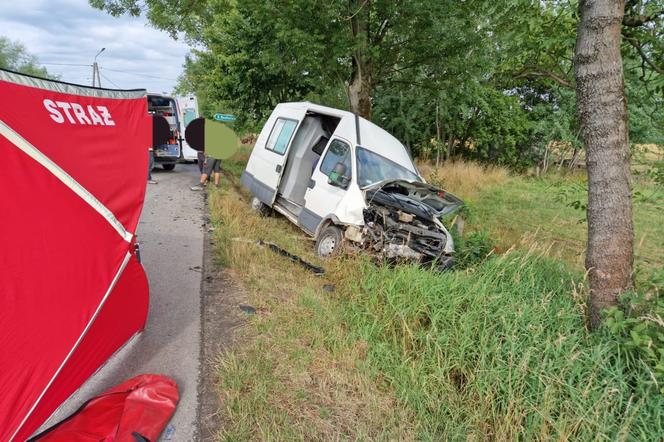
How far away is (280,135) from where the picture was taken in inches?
308

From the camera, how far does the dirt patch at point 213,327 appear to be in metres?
2.62

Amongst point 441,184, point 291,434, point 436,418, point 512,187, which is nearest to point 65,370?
point 291,434

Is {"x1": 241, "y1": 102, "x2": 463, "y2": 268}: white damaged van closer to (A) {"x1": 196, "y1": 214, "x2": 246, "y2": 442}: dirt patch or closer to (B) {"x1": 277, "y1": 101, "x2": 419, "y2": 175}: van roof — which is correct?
(B) {"x1": 277, "y1": 101, "x2": 419, "y2": 175}: van roof

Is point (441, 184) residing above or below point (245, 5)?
below

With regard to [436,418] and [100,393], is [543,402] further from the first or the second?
[100,393]

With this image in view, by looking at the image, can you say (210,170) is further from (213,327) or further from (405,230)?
(213,327)

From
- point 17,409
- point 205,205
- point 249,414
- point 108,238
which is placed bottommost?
point 205,205

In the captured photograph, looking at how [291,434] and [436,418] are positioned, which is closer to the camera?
[291,434]

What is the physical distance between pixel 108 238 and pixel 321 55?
7.84 meters

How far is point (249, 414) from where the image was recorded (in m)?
2.58

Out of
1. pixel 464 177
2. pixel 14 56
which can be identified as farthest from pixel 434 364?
pixel 14 56

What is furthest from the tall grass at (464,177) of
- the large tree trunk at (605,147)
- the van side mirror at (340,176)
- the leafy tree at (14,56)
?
the leafy tree at (14,56)

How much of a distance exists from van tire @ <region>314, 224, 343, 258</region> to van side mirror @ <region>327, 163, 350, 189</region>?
63cm

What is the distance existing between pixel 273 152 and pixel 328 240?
284 centimetres
